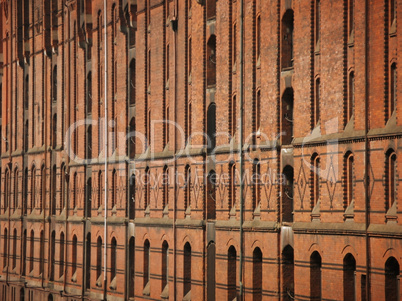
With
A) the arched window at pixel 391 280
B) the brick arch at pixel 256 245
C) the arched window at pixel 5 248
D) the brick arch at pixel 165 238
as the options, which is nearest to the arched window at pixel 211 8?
the brick arch at pixel 256 245

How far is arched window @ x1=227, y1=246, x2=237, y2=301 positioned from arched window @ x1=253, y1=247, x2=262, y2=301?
1724mm

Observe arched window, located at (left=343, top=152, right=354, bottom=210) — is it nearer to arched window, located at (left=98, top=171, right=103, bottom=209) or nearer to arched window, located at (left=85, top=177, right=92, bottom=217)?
arched window, located at (left=98, top=171, right=103, bottom=209)

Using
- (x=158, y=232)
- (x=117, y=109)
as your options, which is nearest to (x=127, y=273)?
(x=158, y=232)

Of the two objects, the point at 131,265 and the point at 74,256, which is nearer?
the point at 131,265

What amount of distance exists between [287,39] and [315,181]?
16.2 feet

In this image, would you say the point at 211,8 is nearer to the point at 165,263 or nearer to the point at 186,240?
the point at 186,240

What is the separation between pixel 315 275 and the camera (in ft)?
99.5

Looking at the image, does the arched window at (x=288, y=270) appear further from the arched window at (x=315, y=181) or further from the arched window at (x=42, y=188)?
the arched window at (x=42, y=188)

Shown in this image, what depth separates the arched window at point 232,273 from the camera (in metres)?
35.0

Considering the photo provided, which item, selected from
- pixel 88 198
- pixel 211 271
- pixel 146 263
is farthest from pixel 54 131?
pixel 211 271

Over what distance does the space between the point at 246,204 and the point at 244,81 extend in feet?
13.8

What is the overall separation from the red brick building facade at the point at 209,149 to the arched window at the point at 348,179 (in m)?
0.06

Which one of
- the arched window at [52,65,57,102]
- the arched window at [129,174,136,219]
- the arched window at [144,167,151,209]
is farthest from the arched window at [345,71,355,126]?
the arched window at [52,65,57,102]

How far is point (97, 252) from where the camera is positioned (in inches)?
1843
